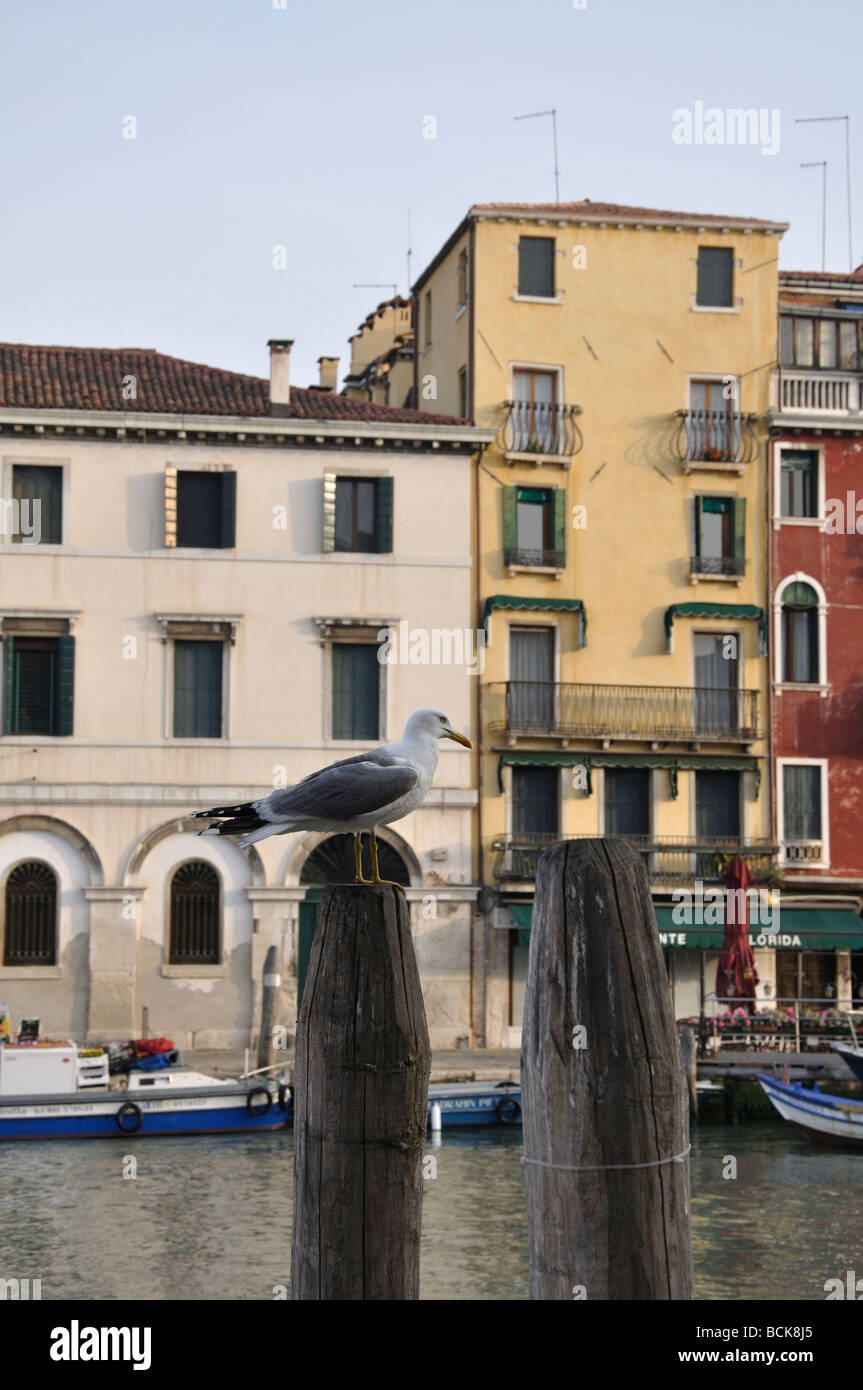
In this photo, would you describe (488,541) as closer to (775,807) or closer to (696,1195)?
(775,807)

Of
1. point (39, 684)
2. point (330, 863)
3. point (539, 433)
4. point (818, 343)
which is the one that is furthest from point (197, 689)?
point (818, 343)

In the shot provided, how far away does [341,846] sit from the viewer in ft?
104

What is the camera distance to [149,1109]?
24984mm

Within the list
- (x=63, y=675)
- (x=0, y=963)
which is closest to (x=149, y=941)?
(x=0, y=963)

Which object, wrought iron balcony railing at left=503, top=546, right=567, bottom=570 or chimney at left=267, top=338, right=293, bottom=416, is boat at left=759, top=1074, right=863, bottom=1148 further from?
chimney at left=267, top=338, right=293, bottom=416

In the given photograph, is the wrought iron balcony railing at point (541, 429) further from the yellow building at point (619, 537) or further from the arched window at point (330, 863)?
the arched window at point (330, 863)

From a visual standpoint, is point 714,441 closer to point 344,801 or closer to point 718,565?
point 718,565

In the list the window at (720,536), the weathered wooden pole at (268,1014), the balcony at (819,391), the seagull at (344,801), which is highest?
the balcony at (819,391)

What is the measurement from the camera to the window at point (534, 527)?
3369cm

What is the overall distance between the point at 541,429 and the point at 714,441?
338 centimetres

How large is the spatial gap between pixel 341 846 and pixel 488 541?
251 inches

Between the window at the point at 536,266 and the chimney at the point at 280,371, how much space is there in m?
4.67

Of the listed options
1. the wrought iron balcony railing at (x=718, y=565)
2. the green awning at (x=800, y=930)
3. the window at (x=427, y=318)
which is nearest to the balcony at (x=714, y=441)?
the wrought iron balcony railing at (x=718, y=565)

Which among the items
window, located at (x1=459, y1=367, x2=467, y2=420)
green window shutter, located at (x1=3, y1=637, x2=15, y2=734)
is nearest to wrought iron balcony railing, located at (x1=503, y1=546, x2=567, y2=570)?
window, located at (x1=459, y1=367, x2=467, y2=420)
